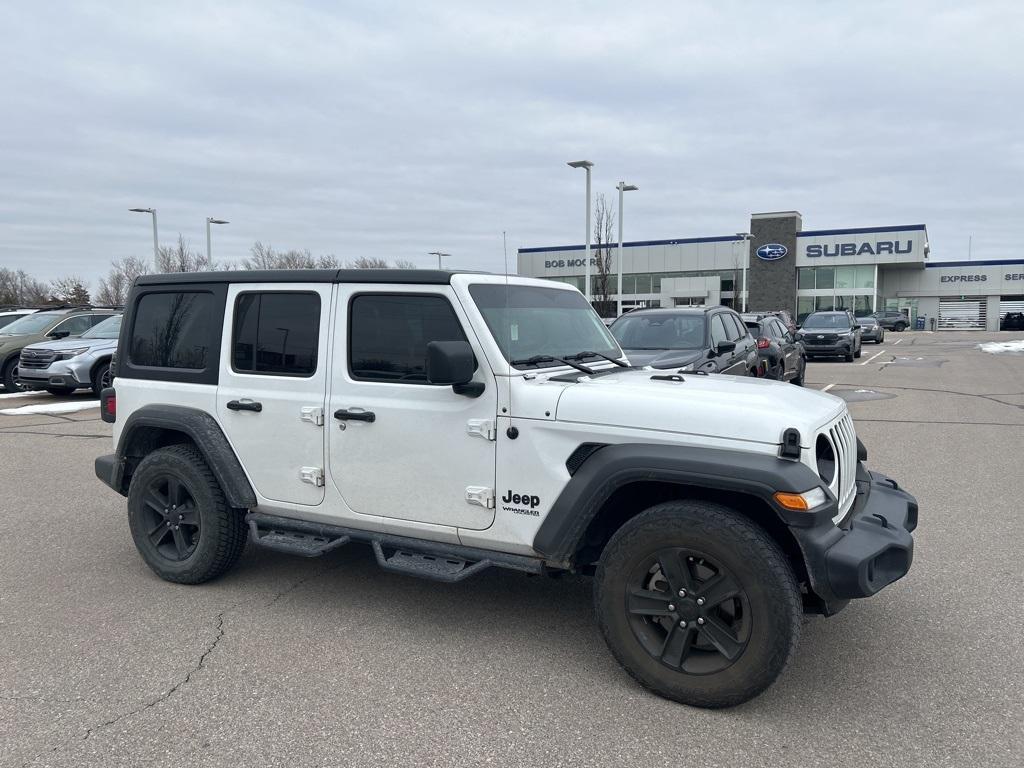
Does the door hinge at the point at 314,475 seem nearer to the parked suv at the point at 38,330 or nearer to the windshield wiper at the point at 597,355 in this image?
the windshield wiper at the point at 597,355

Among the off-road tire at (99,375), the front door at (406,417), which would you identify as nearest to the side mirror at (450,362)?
the front door at (406,417)

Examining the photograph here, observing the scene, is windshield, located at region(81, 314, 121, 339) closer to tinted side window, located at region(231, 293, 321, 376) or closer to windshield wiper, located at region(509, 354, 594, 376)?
tinted side window, located at region(231, 293, 321, 376)

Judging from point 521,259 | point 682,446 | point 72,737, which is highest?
point 521,259

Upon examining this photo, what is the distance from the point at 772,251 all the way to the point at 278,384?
187ft

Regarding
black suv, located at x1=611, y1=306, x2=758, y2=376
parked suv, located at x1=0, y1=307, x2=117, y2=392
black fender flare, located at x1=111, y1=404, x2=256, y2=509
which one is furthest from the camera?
parked suv, located at x1=0, y1=307, x2=117, y2=392

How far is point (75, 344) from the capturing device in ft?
Answer: 49.6

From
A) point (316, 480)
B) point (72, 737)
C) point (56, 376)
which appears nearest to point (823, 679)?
point (316, 480)

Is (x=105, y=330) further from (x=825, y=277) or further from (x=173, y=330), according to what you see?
(x=825, y=277)

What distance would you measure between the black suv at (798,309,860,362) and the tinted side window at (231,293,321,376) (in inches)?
862

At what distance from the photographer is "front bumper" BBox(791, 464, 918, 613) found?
3123 mm

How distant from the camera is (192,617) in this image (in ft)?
14.3

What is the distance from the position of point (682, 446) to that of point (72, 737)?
8.92ft

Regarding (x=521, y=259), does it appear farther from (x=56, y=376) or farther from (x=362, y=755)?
(x=362, y=755)

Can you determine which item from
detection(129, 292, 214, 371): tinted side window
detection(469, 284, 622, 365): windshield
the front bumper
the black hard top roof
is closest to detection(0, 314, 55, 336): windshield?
detection(129, 292, 214, 371): tinted side window
